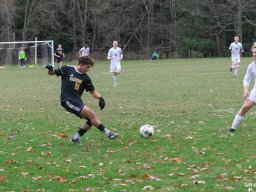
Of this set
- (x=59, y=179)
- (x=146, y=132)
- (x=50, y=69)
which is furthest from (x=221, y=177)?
(x=50, y=69)

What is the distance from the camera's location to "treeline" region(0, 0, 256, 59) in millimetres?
66688

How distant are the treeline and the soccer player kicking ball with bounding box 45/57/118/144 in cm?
5667

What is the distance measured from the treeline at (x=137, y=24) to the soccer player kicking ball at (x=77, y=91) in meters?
56.7

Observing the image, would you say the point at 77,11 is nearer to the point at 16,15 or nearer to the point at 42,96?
the point at 16,15

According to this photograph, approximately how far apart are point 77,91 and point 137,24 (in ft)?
204

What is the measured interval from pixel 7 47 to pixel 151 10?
A: 2235 centimetres

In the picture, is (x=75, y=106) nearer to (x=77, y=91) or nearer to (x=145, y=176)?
(x=77, y=91)

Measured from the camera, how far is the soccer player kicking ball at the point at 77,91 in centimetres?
1028

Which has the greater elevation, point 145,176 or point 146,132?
point 146,132

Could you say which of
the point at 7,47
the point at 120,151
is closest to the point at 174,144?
the point at 120,151

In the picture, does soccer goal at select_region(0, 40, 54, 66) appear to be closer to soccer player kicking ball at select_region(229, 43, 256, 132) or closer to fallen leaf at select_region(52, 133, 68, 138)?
fallen leaf at select_region(52, 133, 68, 138)

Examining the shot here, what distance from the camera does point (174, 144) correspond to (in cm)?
1007

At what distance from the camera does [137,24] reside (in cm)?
7175

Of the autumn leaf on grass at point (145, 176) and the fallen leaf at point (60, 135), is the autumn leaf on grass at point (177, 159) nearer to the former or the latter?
the autumn leaf on grass at point (145, 176)
